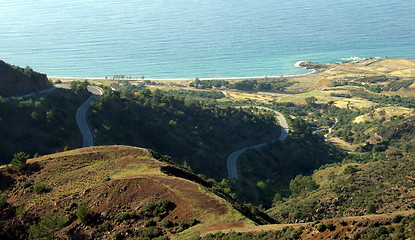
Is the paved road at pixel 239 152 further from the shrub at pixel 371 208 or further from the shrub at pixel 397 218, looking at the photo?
the shrub at pixel 397 218

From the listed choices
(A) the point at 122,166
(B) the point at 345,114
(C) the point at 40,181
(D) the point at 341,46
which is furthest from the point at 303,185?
(D) the point at 341,46

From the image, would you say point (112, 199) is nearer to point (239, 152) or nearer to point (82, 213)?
point (82, 213)

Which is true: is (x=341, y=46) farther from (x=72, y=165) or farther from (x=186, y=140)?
(x=72, y=165)

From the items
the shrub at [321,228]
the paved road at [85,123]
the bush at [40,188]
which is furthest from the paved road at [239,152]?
the shrub at [321,228]

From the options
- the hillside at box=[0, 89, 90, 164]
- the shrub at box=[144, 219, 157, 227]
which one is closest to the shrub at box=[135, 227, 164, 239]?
the shrub at box=[144, 219, 157, 227]

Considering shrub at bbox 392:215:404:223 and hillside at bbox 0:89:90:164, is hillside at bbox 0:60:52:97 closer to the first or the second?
hillside at bbox 0:89:90:164

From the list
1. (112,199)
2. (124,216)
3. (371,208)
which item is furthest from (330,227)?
(371,208)
